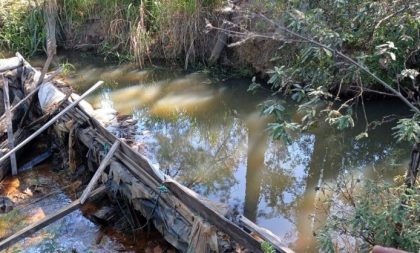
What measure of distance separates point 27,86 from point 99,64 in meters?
3.01

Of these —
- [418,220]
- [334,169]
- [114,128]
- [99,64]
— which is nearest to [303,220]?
[334,169]

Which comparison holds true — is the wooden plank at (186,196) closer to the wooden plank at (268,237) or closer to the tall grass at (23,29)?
the wooden plank at (268,237)

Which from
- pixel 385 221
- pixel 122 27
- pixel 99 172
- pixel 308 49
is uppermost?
pixel 308 49

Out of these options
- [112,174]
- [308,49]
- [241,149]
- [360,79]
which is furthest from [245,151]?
[308,49]

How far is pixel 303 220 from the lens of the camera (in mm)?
4543

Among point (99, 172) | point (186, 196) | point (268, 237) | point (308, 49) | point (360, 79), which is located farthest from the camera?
point (99, 172)

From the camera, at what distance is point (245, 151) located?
5.89 metres

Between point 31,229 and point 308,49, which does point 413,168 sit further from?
point 31,229

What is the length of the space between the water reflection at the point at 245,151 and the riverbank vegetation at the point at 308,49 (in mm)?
381

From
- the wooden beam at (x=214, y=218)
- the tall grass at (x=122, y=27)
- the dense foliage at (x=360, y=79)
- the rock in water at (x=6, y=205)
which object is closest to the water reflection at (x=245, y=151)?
the tall grass at (x=122, y=27)

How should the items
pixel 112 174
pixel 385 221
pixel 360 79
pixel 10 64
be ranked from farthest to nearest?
pixel 10 64
pixel 112 174
pixel 360 79
pixel 385 221

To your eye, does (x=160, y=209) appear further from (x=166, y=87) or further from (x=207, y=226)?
(x=166, y=87)

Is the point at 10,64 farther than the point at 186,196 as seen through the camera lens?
Yes

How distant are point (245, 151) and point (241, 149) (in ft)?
0.26
